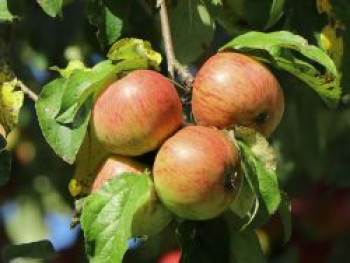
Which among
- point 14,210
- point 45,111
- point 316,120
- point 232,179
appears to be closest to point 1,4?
point 45,111

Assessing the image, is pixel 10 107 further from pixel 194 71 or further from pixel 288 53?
pixel 194 71

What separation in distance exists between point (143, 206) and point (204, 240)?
0.50 feet

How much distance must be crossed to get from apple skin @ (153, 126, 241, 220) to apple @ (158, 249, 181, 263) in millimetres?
646

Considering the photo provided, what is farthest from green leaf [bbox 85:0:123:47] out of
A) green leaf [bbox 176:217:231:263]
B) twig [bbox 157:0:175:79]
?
green leaf [bbox 176:217:231:263]

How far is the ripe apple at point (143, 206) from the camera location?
4.79 ft

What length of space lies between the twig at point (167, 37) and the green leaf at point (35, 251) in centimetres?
38

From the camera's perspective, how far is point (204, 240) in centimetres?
156

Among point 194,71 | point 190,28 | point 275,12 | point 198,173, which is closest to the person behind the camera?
point 198,173

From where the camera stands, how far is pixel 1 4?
170cm

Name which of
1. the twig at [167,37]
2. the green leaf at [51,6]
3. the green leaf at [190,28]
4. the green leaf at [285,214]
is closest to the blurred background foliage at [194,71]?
the green leaf at [190,28]

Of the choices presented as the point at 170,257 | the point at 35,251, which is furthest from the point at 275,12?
the point at 170,257

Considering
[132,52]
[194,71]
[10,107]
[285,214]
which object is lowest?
[194,71]

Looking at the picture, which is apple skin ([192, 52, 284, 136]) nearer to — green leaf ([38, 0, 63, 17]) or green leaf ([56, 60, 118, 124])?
green leaf ([56, 60, 118, 124])

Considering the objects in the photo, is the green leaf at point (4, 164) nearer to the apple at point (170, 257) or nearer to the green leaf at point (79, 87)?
the green leaf at point (79, 87)
